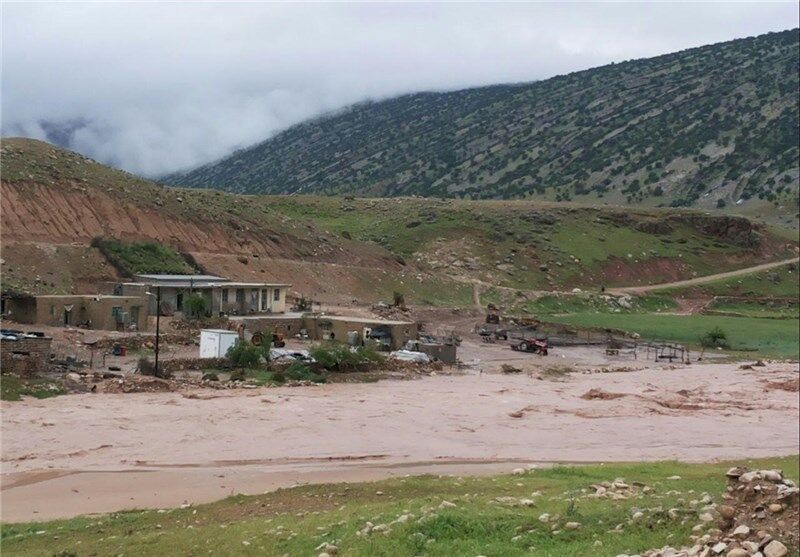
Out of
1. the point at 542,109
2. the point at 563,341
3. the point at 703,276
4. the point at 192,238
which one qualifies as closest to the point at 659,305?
the point at 703,276

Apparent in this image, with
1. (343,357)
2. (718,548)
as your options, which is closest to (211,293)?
(343,357)

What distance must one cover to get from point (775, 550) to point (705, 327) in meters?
61.1

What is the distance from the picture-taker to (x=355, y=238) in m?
89.7

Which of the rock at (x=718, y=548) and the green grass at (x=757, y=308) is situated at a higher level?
the rock at (x=718, y=548)

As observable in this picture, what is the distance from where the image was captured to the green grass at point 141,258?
56750 mm

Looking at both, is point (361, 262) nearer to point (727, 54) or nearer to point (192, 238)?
point (192, 238)

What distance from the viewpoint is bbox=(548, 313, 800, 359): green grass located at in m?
62.9

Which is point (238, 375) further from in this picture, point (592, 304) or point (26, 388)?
point (592, 304)

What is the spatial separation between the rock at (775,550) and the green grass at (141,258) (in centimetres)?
5018

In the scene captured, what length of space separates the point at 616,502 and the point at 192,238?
56.4 metres

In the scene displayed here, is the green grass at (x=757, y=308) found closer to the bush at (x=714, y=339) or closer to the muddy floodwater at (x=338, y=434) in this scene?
the bush at (x=714, y=339)

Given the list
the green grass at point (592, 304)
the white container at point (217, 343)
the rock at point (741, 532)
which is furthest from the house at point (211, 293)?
the rock at point (741, 532)

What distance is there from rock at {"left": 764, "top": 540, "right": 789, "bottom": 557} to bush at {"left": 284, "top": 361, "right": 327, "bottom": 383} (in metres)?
28.9

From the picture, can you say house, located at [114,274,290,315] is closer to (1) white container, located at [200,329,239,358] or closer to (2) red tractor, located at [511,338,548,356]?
(1) white container, located at [200,329,239,358]
